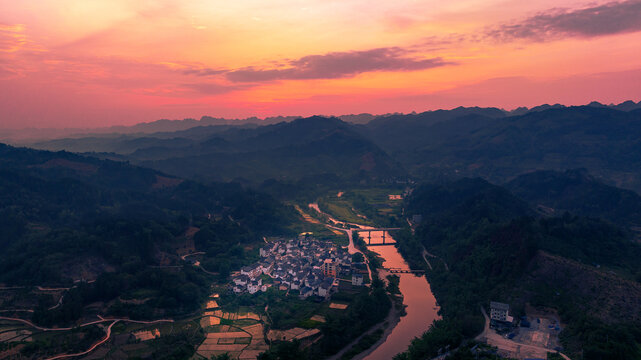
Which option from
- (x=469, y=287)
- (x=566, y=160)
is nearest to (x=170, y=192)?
(x=469, y=287)

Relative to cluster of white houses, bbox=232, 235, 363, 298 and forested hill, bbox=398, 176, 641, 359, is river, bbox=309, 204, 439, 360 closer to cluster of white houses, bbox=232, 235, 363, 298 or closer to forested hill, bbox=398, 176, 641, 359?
forested hill, bbox=398, 176, 641, 359

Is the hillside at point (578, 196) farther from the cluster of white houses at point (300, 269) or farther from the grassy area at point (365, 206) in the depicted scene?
the cluster of white houses at point (300, 269)

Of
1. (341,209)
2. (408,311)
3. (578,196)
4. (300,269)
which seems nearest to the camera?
(408,311)

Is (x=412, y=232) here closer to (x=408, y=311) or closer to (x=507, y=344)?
(x=408, y=311)

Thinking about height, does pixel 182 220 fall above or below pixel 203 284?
above

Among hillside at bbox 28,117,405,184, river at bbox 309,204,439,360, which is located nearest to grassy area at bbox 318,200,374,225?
river at bbox 309,204,439,360

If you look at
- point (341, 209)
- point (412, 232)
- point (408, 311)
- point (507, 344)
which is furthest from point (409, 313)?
point (341, 209)

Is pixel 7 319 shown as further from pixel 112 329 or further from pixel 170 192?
pixel 170 192
